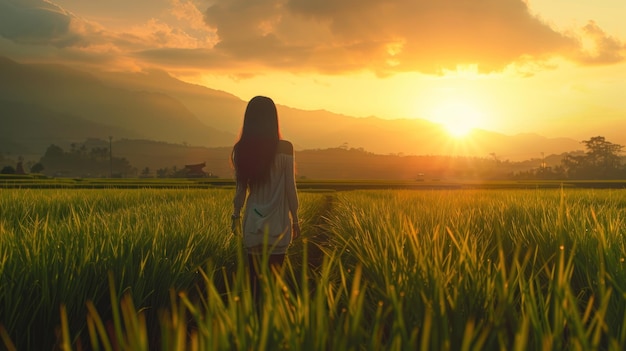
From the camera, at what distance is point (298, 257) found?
637cm

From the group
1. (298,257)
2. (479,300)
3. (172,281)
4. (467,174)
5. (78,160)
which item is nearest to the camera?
(479,300)

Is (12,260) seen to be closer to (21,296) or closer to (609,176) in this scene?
(21,296)

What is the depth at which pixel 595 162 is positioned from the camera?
108 metres

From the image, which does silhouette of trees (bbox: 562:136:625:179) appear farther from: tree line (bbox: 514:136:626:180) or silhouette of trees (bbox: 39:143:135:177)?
silhouette of trees (bbox: 39:143:135:177)

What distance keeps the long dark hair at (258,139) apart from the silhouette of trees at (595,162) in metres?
110

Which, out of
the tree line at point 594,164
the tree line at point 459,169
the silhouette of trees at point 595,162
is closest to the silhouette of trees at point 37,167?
the tree line at point 459,169

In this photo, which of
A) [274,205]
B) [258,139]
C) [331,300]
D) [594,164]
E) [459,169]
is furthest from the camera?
[459,169]

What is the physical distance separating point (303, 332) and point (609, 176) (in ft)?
378

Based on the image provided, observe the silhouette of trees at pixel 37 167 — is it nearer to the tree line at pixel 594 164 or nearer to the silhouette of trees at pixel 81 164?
the silhouette of trees at pixel 81 164

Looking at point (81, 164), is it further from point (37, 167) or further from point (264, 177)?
point (264, 177)

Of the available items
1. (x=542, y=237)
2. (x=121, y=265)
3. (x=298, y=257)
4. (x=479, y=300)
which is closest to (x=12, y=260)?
(x=121, y=265)

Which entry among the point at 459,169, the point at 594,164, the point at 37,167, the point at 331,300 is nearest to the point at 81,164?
the point at 37,167

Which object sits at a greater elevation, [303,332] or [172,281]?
[303,332]

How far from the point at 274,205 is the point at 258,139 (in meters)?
0.59
